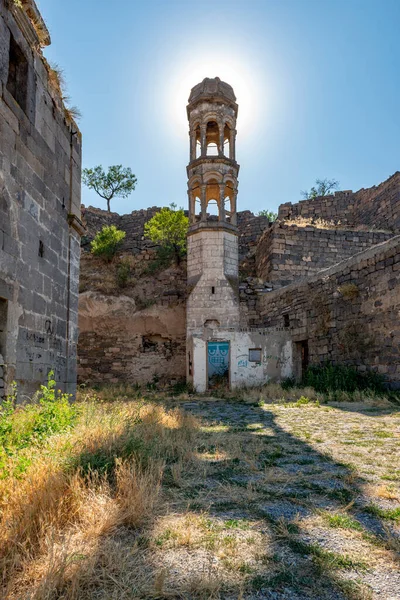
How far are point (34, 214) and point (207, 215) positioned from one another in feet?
37.5

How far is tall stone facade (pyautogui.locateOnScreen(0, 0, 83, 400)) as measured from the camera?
5.62 metres

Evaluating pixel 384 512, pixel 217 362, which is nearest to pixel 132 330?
pixel 217 362

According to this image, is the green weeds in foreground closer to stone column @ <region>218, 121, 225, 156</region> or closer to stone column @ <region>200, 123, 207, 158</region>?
stone column @ <region>200, 123, 207, 158</region>

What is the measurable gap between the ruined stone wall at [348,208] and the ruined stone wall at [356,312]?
29.7ft

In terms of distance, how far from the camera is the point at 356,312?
37.7 feet

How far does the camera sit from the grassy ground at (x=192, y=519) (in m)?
1.96

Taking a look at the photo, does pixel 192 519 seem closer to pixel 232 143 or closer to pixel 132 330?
pixel 132 330

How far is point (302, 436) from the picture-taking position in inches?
225

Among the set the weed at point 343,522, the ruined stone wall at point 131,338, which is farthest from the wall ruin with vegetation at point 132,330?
the weed at point 343,522

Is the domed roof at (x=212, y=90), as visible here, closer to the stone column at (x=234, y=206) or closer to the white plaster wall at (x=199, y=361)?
the stone column at (x=234, y=206)

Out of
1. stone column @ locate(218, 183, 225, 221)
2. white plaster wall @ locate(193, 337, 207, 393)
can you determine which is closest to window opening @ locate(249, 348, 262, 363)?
white plaster wall @ locate(193, 337, 207, 393)

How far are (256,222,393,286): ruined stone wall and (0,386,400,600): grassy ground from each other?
13.4 metres

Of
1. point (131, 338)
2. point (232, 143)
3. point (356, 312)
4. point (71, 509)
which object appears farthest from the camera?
point (232, 143)

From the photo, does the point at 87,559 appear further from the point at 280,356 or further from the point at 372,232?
the point at 372,232
